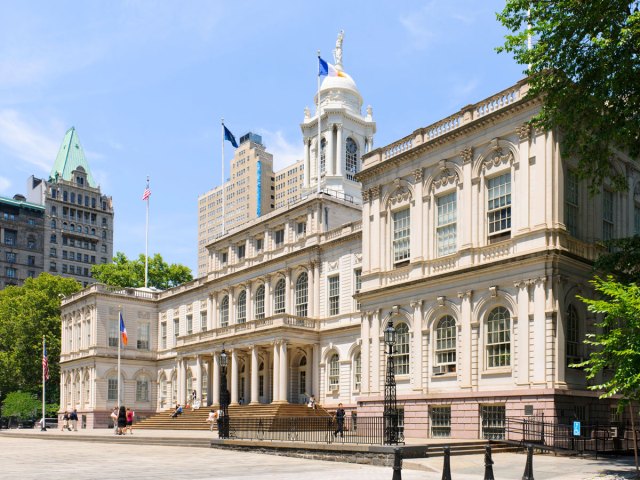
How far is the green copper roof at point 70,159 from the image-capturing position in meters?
141

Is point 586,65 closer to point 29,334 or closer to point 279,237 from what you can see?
point 279,237

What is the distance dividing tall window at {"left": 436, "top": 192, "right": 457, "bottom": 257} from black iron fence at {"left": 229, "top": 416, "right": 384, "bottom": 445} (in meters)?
8.61

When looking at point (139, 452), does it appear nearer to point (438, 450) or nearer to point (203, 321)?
point (438, 450)

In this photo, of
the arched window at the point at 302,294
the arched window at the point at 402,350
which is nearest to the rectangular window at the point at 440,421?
the arched window at the point at 402,350

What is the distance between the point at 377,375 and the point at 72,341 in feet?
143

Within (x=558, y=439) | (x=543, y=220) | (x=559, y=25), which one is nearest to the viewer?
(x=559, y=25)

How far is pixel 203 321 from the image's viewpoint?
209ft

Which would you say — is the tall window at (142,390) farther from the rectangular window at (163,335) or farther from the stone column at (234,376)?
the stone column at (234,376)

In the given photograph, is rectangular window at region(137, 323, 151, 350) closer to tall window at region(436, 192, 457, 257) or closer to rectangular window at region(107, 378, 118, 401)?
rectangular window at region(107, 378, 118, 401)

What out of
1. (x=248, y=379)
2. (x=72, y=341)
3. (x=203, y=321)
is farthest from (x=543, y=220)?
(x=72, y=341)

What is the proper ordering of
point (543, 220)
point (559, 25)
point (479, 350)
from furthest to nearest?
point (479, 350) < point (543, 220) < point (559, 25)

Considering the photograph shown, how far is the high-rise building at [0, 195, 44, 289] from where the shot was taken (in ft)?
426

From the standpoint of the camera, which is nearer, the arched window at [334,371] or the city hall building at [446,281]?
the city hall building at [446,281]

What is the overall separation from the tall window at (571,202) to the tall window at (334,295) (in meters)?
19.0
